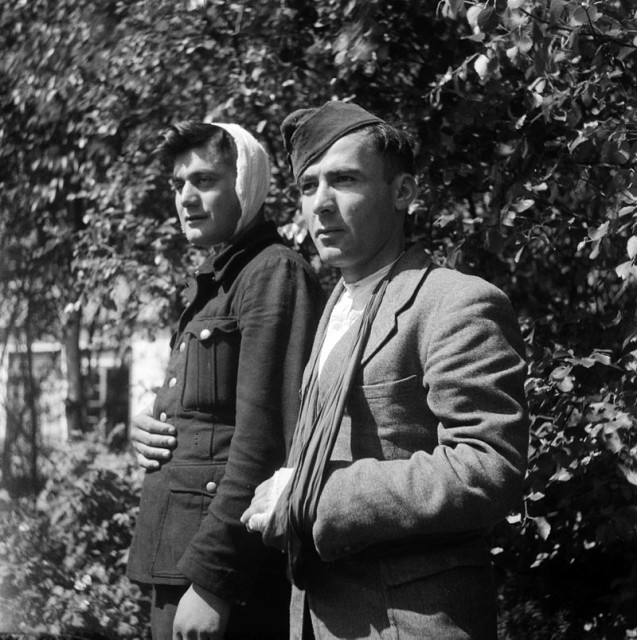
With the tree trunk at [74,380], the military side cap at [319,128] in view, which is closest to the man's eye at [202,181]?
the military side cap at [319,128]

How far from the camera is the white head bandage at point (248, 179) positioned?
2830 mm

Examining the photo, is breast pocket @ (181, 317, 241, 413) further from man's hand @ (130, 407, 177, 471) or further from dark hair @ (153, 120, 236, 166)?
dark hair @ (153, 120, 236, 166)

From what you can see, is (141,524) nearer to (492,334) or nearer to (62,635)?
(492,334)

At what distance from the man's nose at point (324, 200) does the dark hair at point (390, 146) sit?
131 millimetres

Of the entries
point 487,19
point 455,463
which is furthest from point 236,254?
point 455,463

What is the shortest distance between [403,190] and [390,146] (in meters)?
0.10

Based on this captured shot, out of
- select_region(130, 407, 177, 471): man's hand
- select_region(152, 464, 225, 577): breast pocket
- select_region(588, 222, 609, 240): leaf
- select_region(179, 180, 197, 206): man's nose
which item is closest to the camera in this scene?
select_region(152, 464, 225, 577): breast pocket

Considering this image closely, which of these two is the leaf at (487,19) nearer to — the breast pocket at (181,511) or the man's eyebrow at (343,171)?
the man's eyebrow at (343,171)

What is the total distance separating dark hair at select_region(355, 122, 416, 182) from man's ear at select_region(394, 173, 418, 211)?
0.01 m

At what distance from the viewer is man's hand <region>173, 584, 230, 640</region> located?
243cm

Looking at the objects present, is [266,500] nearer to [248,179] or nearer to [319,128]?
[319,128]

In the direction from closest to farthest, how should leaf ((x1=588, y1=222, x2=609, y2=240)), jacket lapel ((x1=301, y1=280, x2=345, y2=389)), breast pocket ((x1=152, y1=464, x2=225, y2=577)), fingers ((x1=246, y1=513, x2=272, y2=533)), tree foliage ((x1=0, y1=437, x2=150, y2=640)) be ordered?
1. fingers ((x1=246, y1=513, x2=272, y2=533))
2. jacket lapel ((x1=301, y1=280, x2=345, y2=389))
3. breast pocket ((x1=152, y1=464, x2=225, y2=577))
4. leaf ((x1=588, y1=222, x2=609, y2=240))
5. tree foliage ((x1=0, y1=437, x2=150, y2=640))

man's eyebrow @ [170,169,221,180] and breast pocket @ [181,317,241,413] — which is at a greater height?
man's eyebrow @ [170,169,221,180]

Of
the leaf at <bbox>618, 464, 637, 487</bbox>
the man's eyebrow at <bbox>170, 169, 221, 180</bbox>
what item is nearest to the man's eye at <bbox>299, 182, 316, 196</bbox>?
the man's eyebrow at <bbox>170, 169, 221, 180</bbox>
